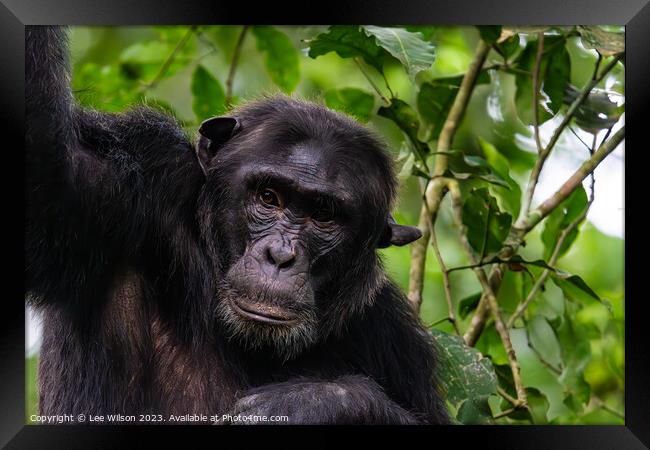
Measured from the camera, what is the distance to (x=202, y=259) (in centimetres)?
489

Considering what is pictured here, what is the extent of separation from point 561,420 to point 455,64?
283cm

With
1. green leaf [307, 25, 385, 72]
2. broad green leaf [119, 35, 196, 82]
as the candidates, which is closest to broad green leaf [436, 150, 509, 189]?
green leaf [307, 25, 385, 72]

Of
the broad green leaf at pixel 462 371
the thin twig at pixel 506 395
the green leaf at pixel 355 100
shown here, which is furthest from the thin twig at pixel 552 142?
the green leaf at pixel 355 100

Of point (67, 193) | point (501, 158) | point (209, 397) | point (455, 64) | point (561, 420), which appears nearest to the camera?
point (67, 193)

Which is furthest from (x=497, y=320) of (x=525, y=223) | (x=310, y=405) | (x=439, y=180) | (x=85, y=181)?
(x=85, y=181)

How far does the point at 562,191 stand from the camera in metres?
5.77

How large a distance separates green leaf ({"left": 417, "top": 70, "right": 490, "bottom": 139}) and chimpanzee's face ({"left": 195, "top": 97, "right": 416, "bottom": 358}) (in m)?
1.13

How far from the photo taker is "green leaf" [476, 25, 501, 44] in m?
5.49

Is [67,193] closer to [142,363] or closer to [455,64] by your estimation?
[142,363]

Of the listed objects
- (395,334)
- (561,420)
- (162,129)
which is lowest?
(561,420)

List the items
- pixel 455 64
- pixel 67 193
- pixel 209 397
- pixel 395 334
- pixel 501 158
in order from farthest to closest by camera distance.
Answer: pixel 455 64, pixel 501 158, pixel 395 334, pixel 209 397, pixel 67 193

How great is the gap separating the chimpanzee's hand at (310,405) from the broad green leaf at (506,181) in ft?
5.71

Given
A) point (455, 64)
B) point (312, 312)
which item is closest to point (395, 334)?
point (312, 312)

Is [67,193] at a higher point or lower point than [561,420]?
higher
